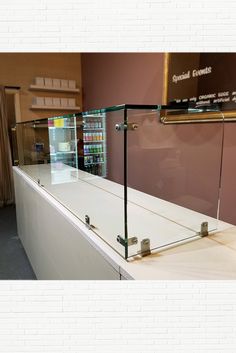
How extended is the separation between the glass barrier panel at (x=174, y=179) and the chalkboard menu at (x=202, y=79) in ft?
0.91

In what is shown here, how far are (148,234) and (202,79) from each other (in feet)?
4.51

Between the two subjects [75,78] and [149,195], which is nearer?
[149,195]

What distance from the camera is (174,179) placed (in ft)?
5.41

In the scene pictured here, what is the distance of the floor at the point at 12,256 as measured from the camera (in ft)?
7.56

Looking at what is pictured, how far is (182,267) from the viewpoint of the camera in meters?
0.90

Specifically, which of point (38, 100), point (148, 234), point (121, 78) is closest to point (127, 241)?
point (148, 234)

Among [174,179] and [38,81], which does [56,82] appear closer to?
[38,81]

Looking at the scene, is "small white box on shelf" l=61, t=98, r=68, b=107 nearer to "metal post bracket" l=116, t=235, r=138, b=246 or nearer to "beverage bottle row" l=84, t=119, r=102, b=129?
"beverage bottle row" l=84, t=119, r=102, b=129

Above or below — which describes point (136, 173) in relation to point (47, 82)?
below
